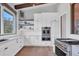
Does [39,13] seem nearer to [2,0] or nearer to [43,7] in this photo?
[43,7]

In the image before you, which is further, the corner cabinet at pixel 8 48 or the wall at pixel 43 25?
the wall at pixel 43 25

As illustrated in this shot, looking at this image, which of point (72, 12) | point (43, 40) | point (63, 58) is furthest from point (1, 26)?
point (63, 58)

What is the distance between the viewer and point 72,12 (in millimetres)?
4328

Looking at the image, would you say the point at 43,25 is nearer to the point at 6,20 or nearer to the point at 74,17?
the point at 6,20

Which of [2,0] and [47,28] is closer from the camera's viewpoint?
[2,0]

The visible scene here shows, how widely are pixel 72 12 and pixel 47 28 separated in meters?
2.96

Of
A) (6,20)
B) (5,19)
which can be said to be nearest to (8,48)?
(5,19)

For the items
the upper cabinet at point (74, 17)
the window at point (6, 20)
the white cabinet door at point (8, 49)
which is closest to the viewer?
the white cabinet door at point (8, 49)

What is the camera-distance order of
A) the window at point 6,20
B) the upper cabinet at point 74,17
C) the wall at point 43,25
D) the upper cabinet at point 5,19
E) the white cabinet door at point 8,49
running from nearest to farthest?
1. the white cabinet door at point 8,49
2. the upper cabinet at point 74,17
3. the upper cabinet at point 5,19
4. the window at point 6,20
5. the wall at point 43,25

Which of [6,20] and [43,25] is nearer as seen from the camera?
[6,20]

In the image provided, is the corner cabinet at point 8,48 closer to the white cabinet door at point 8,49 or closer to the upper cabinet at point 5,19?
the white cabinet door at point 8,49

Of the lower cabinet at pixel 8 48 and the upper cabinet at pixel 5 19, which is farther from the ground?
the upper cabinet at pixel 5 19

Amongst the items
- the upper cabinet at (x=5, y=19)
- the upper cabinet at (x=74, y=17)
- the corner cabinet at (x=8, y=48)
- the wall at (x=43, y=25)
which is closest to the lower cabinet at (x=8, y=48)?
the corner cabinet at (x=8, y=48)

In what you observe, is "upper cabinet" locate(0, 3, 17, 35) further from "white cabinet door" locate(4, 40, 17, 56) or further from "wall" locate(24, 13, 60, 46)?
"wall" locate(24, 13, 60, 46)
